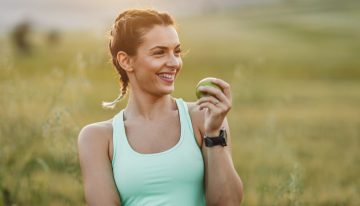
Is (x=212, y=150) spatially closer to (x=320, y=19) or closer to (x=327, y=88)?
(x=327, y=88)

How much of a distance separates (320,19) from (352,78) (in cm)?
1554

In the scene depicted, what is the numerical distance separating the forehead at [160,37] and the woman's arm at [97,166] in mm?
505

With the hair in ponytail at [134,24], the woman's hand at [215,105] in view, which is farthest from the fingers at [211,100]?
the hair in ponytail at [134,24]

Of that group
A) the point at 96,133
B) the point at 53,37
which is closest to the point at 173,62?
the point at 96,133

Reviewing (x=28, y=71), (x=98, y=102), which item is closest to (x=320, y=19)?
(x=28, y=71)

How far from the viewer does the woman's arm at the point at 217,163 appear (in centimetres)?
383

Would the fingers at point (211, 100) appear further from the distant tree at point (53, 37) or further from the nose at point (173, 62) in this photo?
the distant tree at point (53, 37)

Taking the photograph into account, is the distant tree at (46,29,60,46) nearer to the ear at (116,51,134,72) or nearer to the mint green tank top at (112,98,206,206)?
the ear at (116,51,134,72)

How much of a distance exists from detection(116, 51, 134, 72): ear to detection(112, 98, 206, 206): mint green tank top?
0.45 meters

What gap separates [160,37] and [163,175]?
2.35 ft

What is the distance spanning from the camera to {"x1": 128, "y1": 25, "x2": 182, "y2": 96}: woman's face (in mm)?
4062

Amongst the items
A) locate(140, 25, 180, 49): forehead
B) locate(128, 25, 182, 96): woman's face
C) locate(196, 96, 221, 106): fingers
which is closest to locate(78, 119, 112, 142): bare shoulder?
locate(128, 25, 182, 96): woman's face

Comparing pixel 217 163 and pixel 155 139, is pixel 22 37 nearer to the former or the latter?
pixel 155 139

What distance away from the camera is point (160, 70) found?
4070 mm
